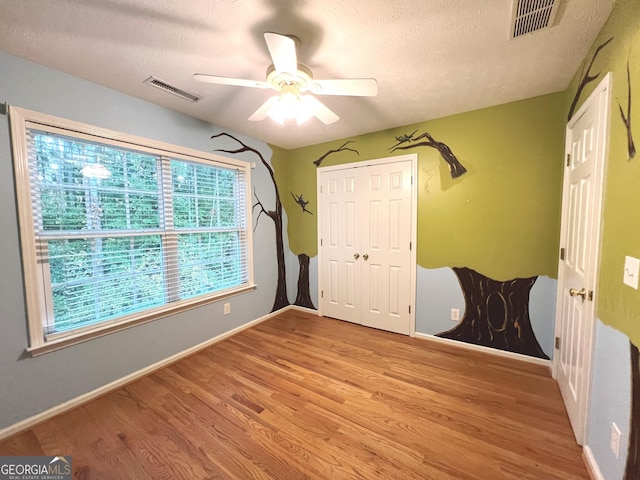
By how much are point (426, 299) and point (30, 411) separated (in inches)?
130

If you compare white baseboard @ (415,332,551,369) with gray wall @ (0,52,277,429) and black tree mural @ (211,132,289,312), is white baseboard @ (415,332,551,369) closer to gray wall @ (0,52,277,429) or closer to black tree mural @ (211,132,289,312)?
black tree mural @ (211,132,289,312)

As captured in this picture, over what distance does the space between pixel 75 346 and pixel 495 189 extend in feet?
12.2

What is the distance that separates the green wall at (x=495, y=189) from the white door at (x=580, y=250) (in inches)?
8.8

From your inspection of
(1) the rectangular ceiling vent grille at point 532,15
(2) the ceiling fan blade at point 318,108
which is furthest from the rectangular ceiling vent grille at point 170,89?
(1) the rectangular ceiling vent grille at point 532,15

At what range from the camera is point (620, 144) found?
111 centimetres

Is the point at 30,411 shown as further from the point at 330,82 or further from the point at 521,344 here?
the point at 521,344

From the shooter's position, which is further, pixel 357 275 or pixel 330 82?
pixel 357 275

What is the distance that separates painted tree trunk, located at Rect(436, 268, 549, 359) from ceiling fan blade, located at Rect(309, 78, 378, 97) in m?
1.98

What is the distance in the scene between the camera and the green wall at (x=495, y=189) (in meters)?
2.11

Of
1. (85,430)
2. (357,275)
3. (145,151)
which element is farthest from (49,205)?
(357,275)

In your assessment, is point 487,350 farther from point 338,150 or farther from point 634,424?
point 338,150

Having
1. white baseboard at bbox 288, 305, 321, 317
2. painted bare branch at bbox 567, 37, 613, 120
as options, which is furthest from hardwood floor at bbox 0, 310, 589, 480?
painted bare branch at bbox 567, 37, 613, 120

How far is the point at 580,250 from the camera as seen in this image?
1.55m

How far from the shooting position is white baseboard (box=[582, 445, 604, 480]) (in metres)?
1.20
